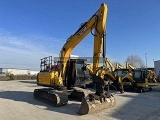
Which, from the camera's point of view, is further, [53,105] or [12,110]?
[53,105]

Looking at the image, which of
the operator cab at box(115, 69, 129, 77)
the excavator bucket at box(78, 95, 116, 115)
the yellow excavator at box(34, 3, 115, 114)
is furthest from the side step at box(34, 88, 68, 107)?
the operator cab at box(115, 69, 129, 77)

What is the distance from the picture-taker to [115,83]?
23031 mm

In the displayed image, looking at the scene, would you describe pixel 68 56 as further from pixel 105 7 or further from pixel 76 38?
pixel 105 7

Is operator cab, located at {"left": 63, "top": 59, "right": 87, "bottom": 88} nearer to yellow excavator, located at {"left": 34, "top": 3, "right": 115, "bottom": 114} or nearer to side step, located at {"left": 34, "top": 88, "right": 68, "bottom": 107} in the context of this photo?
yellow excavator, located at {"left": 34, "top": 3, "right": 115, "bottom": 114}

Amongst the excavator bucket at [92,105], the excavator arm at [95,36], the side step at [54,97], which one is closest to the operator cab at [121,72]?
the excavator arm at [95,36]

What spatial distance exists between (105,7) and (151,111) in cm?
574

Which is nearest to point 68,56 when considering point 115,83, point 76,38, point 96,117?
point 76,38

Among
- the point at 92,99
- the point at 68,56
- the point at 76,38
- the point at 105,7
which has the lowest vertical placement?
the point at 92,99

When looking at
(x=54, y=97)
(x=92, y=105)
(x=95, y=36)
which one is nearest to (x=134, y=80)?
(x=95, y=36)

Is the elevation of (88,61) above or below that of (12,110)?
above

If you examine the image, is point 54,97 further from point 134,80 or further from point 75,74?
point 134,80

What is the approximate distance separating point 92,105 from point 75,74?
367cm

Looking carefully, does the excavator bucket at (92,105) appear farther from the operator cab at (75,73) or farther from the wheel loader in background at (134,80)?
the wheel loader in background at (134,80)

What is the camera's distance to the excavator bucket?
10252 mm
